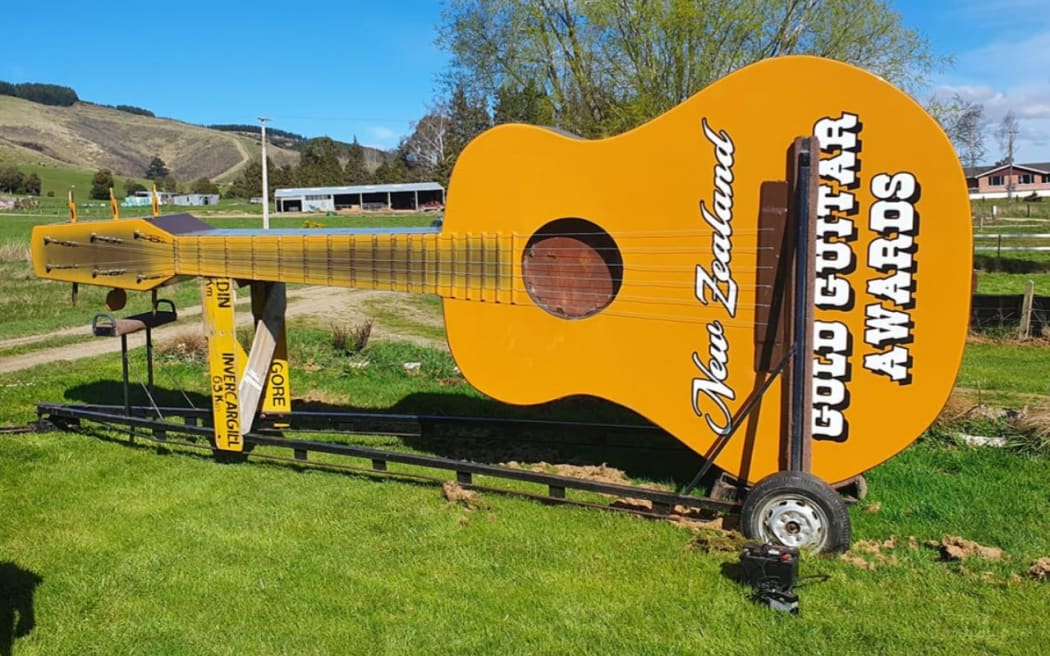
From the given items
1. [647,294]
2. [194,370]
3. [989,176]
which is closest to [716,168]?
[647,294]

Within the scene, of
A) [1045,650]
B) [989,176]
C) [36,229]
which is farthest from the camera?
[989,176]

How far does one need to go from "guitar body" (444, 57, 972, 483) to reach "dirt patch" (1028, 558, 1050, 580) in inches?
34.0

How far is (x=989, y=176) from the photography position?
8894cm

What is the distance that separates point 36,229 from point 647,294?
483 centimetres

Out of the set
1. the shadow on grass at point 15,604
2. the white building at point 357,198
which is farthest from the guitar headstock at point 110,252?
the white building at point 357,198

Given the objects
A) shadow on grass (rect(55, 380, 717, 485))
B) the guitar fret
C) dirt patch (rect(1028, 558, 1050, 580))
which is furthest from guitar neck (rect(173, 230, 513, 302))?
dirt patch (rect(1028, 558, 1050, 580))

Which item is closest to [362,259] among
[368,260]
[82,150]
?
[368,260]

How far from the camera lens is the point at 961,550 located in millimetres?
4258

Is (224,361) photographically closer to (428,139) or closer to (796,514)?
(796,514)

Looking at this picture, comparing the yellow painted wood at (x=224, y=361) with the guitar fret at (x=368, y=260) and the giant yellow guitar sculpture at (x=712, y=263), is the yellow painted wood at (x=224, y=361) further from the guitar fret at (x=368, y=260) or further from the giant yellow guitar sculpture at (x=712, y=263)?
the giant yellow guitar sculpture at (x=712, y=263)

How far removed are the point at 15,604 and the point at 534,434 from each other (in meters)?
3.77

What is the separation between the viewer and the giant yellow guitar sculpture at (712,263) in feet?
13.0

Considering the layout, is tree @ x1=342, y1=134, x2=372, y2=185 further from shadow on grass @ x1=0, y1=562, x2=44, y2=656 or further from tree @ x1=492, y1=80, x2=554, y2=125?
shadow on grass @ x1=0, y1=562, x2=44, y2=656

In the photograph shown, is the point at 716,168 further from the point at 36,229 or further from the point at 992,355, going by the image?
the point at 992,355
